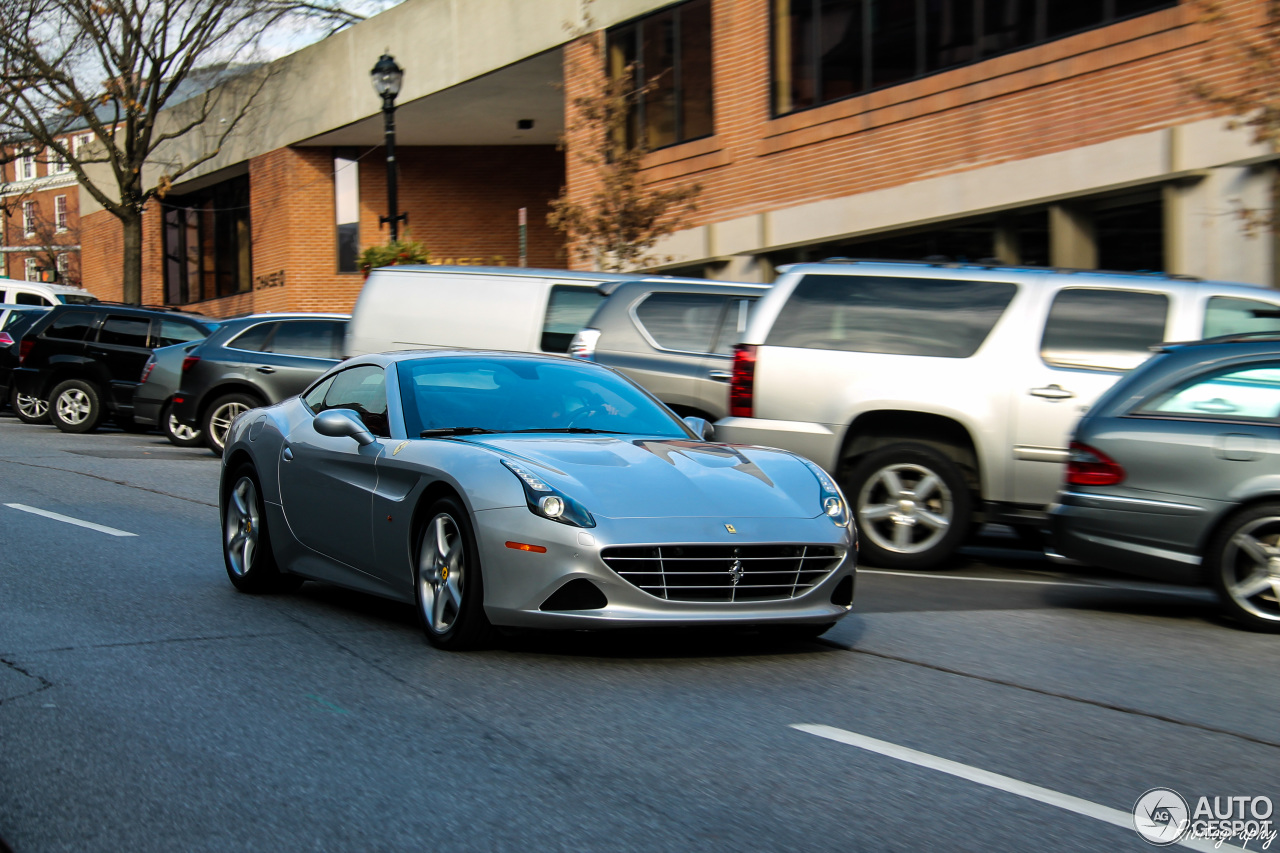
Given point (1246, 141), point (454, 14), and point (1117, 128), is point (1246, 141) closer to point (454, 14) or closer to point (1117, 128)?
point (1117, 128)

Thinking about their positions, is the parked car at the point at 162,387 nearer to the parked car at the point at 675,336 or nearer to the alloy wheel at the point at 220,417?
the alloy wheel at the point at 220,417

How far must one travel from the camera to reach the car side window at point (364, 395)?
740cm

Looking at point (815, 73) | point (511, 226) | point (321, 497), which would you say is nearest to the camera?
point (321, 497)

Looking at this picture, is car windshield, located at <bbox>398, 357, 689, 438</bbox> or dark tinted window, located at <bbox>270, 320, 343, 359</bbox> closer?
car windshield, located at <bbox>398, 357, 689, 438</bbox>

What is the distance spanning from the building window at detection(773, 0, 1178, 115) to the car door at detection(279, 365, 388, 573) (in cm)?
1125

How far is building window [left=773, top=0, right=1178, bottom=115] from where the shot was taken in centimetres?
1697

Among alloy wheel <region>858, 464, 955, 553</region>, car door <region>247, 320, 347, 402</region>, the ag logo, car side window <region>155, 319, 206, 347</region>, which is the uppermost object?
car side window <region>155, 319, 206, 347</region>

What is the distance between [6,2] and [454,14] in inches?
497

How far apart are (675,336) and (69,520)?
16.4ft

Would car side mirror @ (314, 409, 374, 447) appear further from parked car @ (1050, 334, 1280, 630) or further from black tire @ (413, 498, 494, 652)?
parked car @ (1050, 334, 1280, 630)

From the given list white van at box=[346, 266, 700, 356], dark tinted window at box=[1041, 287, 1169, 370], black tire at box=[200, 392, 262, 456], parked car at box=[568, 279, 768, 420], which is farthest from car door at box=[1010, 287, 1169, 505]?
black tire at box=[200, 392, 262, 456]

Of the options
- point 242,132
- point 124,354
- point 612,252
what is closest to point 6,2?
point 242,132

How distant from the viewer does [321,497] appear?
7.61 meters

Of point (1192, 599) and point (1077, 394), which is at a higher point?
point (1077, 394)
